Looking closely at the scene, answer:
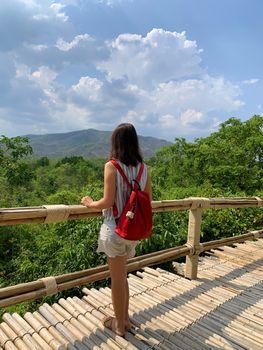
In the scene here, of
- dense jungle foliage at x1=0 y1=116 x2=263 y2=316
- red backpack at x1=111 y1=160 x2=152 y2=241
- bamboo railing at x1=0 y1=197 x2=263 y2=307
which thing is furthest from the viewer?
dense jungle foliage at x1=0 y1=116 x2=263 y2=316

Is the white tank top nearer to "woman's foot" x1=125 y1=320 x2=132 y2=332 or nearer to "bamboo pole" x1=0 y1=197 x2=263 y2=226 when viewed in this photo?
"bamboo pole" x1=0 y1=197 x2=263 y2=226

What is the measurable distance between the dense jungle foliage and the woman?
2767mm

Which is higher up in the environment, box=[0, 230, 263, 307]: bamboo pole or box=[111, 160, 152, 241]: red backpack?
box=[111, 160, 152, 241]: red backpack

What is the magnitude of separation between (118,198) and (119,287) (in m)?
0.63

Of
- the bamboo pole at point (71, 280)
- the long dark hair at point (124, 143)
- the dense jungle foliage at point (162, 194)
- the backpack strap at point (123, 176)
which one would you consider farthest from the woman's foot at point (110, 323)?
the dense jungle foliage at point (162, 194)

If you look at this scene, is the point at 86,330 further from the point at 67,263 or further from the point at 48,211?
the point at 67,263

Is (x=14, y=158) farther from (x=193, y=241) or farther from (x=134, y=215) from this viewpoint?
(x=134, y=215)

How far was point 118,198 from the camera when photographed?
2.35 meters

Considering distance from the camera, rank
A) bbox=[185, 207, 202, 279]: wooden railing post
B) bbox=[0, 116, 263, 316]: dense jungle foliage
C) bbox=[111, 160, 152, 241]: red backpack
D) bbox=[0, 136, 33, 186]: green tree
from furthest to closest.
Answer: bbox=[0, 136, 33, 186]: green tree → bbox=[0, 116, 263, 316]: dense jungle foliage → bbox=[185, 207, 202, 279]: wooden railing post → bbox=[111, 160, 152, 241]: red backpack

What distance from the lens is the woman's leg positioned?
7.82 ft

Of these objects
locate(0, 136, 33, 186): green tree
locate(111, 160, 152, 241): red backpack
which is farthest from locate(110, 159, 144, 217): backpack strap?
locate(0, 136, 33, 186): green tree

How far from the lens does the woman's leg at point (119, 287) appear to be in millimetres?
2385

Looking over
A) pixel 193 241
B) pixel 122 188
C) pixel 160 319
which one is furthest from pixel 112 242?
pixel 193 241

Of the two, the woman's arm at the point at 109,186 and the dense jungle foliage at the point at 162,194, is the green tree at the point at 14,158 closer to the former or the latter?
the dense jungle foliage at the point at 162,194
